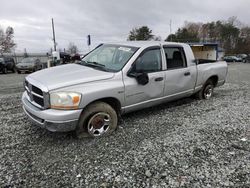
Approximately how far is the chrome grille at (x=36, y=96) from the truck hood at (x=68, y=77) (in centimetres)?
14

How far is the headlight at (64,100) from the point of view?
3150 mm

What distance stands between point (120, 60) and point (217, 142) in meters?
2.35

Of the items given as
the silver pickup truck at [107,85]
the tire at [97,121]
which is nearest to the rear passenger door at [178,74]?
the silver pickup truck at [107,85]

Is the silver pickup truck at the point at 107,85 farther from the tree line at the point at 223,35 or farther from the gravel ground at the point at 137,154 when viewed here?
the tree line at the point at 223,35

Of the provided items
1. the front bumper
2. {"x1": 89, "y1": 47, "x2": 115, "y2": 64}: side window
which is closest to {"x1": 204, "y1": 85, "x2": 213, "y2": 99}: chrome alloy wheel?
{"x1": 89, "y1": 47, "x2": 115, "y2": 64}: side window

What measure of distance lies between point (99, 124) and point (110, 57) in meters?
1.47

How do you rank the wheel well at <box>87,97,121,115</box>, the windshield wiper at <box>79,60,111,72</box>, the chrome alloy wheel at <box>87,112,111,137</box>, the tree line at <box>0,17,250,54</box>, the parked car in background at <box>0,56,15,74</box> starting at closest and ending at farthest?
the chrome alloy wheel at <box>87,112,111,137</box> < the wheel well at <box>87,97,121,115</box> < the windshield wiper at <box>79,60,111,72</box> < the parked car in background at <box>0,56,15,74</box> < the tree line at <box>0,17,250,54</box>

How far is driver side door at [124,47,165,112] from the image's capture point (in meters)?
3.92

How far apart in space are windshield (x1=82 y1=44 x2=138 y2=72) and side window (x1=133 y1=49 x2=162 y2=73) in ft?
0.72

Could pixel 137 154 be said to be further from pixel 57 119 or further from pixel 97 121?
pixel 57 119

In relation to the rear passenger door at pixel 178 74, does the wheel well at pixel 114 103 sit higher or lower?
lower

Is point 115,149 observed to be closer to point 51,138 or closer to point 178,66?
point 51,138

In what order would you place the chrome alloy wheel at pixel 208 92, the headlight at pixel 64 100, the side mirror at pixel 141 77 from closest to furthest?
the headlight at pixel 64 100
the side mirror at pixel 141 77
the chrome alloy wheel at pixel 208 92

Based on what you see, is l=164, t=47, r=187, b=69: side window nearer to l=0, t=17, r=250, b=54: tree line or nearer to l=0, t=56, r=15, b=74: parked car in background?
l=0, t=56, r=15, b=74: parked car in background
